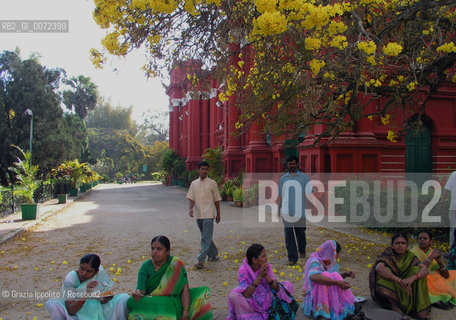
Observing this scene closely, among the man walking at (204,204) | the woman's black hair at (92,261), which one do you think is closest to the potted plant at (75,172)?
the man walking at (204,204)

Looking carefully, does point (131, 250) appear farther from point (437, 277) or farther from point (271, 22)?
point (437, 277)

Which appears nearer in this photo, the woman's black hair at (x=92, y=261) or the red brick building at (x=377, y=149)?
the woman's black hair at (x=92, y=261)

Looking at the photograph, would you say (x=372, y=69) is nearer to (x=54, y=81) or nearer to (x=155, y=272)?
(x=155, y=272)

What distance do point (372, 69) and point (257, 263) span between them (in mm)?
4061

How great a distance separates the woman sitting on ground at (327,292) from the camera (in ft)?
14.3

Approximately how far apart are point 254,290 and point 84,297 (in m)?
1.74

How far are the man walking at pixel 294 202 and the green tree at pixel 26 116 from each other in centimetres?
2202

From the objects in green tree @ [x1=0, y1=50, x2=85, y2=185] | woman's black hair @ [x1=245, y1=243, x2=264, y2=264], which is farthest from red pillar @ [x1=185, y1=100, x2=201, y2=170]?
woman's black hair @ [x1=245, y1=243, x2=264, y2=264]

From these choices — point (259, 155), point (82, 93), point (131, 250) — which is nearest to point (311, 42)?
point (131, 250)

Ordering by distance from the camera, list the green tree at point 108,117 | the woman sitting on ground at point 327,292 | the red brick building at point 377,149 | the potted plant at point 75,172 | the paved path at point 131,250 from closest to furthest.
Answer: the woman sitting on ground at point 327,292 → the paved path at point 131,250 → the red brick building at point 377,149 → the potted plant at point 75,172 → the green tree at point 108,117

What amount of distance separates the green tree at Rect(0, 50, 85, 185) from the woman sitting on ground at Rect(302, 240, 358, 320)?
2411 cm

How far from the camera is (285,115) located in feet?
25.8

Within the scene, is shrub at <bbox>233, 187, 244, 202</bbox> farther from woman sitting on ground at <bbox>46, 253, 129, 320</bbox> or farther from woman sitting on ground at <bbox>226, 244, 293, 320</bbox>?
woman sitting on ground at <bbox>46, 253, 129, 320</bbox>

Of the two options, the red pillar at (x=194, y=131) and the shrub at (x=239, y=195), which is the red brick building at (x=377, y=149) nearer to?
the shrub at (x=239, y=195)
